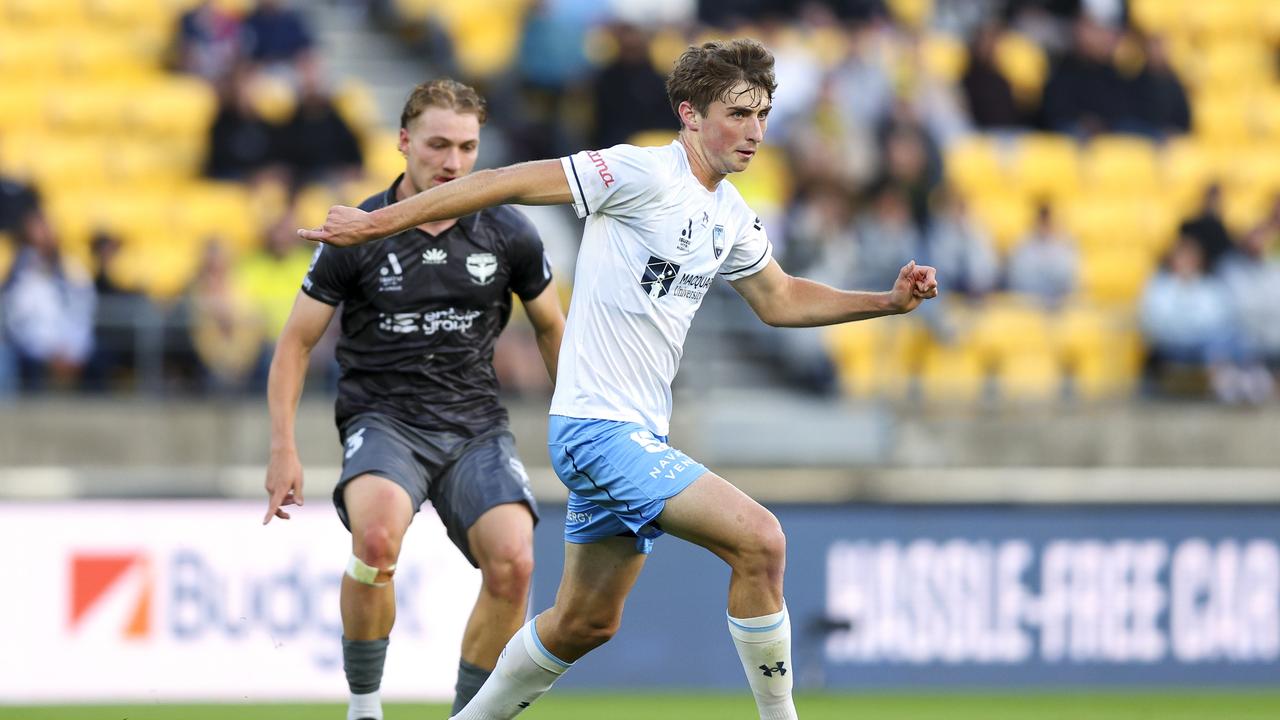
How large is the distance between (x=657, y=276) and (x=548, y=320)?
4.14ft

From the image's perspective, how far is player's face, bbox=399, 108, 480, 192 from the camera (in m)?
7.31

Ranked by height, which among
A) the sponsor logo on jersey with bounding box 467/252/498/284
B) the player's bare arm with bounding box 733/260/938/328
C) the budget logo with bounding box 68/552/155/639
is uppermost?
the sponsor logo on jersey with bounding box 467/252/498/284

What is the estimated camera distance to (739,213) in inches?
266

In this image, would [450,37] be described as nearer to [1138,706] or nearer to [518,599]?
[1138,706]

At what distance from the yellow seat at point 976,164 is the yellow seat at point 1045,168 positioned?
163 mm

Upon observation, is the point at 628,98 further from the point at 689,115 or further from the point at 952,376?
the point at 689,115

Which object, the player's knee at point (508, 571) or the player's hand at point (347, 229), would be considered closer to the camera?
the player's hand at point (347, 229)

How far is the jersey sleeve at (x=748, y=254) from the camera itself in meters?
6.81

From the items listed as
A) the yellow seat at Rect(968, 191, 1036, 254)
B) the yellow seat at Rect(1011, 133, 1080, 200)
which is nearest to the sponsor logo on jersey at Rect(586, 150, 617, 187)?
the yellow seat at Rect(968, 191, 1036, 254)

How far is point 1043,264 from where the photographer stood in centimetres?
1402

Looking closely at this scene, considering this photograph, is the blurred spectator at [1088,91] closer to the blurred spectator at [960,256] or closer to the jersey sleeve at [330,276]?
the blurred spectator at [960,256]

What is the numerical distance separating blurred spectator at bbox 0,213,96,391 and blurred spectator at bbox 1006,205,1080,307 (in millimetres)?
6628

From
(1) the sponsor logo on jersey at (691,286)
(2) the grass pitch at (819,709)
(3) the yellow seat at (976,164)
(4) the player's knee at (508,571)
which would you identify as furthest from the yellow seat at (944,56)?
(1) the sponsor logo on jersey at (691,286)

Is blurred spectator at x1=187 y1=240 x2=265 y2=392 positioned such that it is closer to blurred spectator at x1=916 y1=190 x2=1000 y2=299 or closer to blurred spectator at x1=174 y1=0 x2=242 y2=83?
blurred spectator at x1=174 y1=0 x2=242 y2=83
